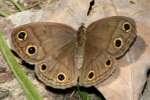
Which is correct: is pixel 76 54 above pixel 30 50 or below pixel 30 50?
below

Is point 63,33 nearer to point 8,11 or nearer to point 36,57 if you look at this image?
point 36,57

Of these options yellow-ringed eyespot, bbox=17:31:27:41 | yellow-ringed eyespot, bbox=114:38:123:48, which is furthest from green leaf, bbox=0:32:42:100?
yellow-ringed eyespot, bbox=114:38:123:48

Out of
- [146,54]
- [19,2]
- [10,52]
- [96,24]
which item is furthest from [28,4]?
[146,54]

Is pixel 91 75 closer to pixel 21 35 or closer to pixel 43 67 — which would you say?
pixel 43 67

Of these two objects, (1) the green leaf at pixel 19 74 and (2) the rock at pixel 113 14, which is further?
(1) the green leaf at pixel 19 74

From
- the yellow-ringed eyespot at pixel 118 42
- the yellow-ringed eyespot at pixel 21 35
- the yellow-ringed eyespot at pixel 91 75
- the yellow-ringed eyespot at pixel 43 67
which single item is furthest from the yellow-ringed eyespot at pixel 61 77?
the yellow-ringed eyespot at pixel 118 42

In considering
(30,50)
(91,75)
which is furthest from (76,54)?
(30,50)

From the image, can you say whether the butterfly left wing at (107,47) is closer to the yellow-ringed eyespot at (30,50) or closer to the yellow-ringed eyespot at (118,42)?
the yellow-ringed eyespot at (118,42)
